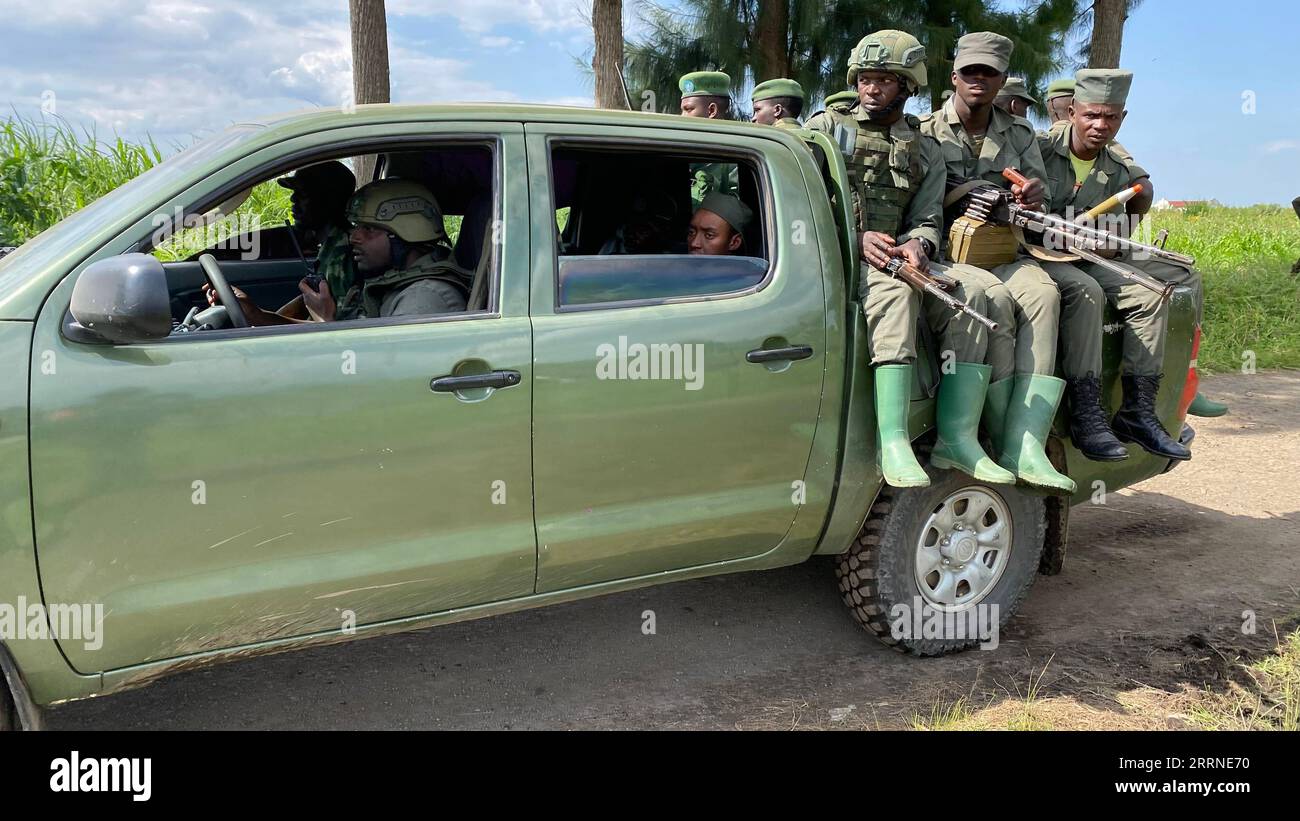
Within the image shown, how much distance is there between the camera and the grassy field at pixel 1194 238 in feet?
24.4

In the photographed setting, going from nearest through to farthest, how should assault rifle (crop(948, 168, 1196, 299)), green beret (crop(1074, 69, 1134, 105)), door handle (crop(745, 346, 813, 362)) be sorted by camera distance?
door handle (crop(745, 346, 813, 362)) → assault rifle (crop(948, 168, 1196, 299)) → green beret (crop(1074, 69, 1134, 105))

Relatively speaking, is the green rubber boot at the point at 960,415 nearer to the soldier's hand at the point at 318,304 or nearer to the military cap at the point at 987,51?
the military cap at the point at 987,51

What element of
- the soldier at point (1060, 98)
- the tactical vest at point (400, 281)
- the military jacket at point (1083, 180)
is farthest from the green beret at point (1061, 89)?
the tactical vest at point (400, 281)

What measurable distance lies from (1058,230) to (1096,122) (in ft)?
2.70

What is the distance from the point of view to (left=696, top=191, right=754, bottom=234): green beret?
151 inches

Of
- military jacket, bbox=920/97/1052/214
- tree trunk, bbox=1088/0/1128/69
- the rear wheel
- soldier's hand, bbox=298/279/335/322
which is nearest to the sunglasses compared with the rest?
military jacket, bbox=920/97/1052/214

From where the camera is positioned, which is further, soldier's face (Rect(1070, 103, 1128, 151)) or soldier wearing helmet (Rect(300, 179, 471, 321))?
soldier's face (Rect(1070, 103, 1128, 151))

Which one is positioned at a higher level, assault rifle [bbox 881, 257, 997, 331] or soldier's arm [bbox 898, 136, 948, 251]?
soldier's arm [bbox 898, 136, 948, 251]

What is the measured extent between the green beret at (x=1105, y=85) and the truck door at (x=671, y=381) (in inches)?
69.7

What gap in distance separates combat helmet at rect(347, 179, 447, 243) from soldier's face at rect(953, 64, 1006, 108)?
228 centimetres

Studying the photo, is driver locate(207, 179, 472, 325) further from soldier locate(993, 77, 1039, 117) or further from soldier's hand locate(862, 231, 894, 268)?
soldier locate(993, 77, 1039, 117)

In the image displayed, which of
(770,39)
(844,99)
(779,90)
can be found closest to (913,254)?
(844,99)

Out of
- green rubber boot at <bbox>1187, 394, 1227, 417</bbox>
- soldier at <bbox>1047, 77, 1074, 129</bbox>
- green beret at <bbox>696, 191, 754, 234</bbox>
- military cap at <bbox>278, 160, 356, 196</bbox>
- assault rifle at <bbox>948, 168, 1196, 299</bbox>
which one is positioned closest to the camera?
green beret at <bbox>696, 191, 754, 234</bbox>
